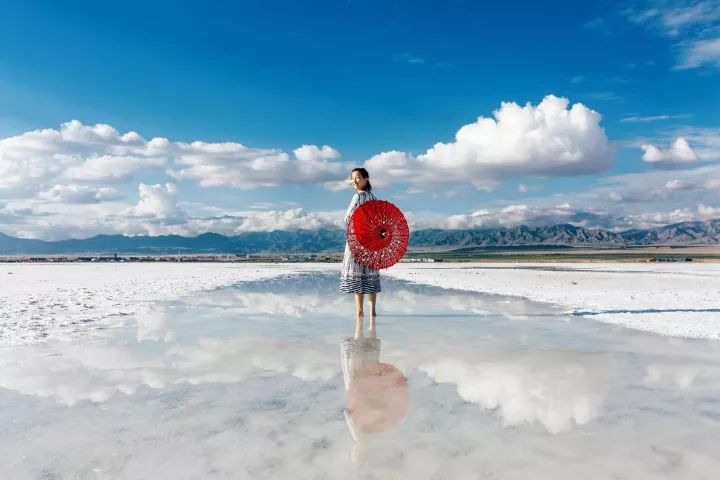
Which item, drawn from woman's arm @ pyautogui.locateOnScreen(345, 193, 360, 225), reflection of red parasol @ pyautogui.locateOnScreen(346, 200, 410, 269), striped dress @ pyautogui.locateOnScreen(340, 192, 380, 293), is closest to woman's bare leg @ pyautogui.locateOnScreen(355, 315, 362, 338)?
striped dress @ pyautogui.locateOnScreen(340, 192, 380, 293)

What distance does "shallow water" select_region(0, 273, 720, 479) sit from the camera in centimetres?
322

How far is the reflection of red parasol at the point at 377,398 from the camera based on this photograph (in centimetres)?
398

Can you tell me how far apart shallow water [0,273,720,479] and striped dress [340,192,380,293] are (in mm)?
1768

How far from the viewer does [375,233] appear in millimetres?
9938

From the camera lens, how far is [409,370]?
5.68 metres

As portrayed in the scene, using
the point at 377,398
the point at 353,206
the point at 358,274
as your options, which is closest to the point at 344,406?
the point at 377,398

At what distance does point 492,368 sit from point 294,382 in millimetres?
2248

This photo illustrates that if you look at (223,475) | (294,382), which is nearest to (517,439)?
(223,475)

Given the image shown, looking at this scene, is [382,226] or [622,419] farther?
[382,226]

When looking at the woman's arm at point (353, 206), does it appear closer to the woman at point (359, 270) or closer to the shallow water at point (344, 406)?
the woman at point (359, 270)

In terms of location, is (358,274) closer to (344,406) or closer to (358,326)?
(358,326)

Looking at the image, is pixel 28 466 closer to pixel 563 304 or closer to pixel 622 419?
pixel 622 419

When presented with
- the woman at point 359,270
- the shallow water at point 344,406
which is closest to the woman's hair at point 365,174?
the woman at point 359,270

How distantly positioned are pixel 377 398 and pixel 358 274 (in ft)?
18.0
